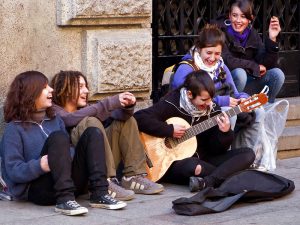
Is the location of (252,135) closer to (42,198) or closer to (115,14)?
(115,14)

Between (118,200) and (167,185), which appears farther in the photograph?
(167,185)

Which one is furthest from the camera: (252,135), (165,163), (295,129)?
(295,129)

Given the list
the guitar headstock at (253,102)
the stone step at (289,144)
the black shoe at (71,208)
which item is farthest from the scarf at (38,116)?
the stone step at (289,144)

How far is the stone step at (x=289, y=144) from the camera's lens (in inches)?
347

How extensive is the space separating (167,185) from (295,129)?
2017 millimetres

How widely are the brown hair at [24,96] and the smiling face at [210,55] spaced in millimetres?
1537

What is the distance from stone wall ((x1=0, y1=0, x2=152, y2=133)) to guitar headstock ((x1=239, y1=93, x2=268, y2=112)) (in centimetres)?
105

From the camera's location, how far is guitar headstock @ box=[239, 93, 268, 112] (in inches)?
287

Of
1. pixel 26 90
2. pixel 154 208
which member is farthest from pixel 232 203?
pixel 26 90

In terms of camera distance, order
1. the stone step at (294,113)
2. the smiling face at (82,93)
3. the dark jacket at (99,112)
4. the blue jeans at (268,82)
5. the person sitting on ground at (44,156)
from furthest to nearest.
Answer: the stone step at (294,113) < the blue jeans at (268,82) < the smiling face at (82,93) < the dark jacket at (99,112) < the person sitting on ground at (44,156)

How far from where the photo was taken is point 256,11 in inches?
381

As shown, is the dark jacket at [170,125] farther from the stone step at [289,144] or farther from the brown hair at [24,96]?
the stone step at [289,144]

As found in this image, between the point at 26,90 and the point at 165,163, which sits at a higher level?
the point at 26,90

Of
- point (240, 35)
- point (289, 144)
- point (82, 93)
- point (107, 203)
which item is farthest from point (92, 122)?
point (289, 144)
